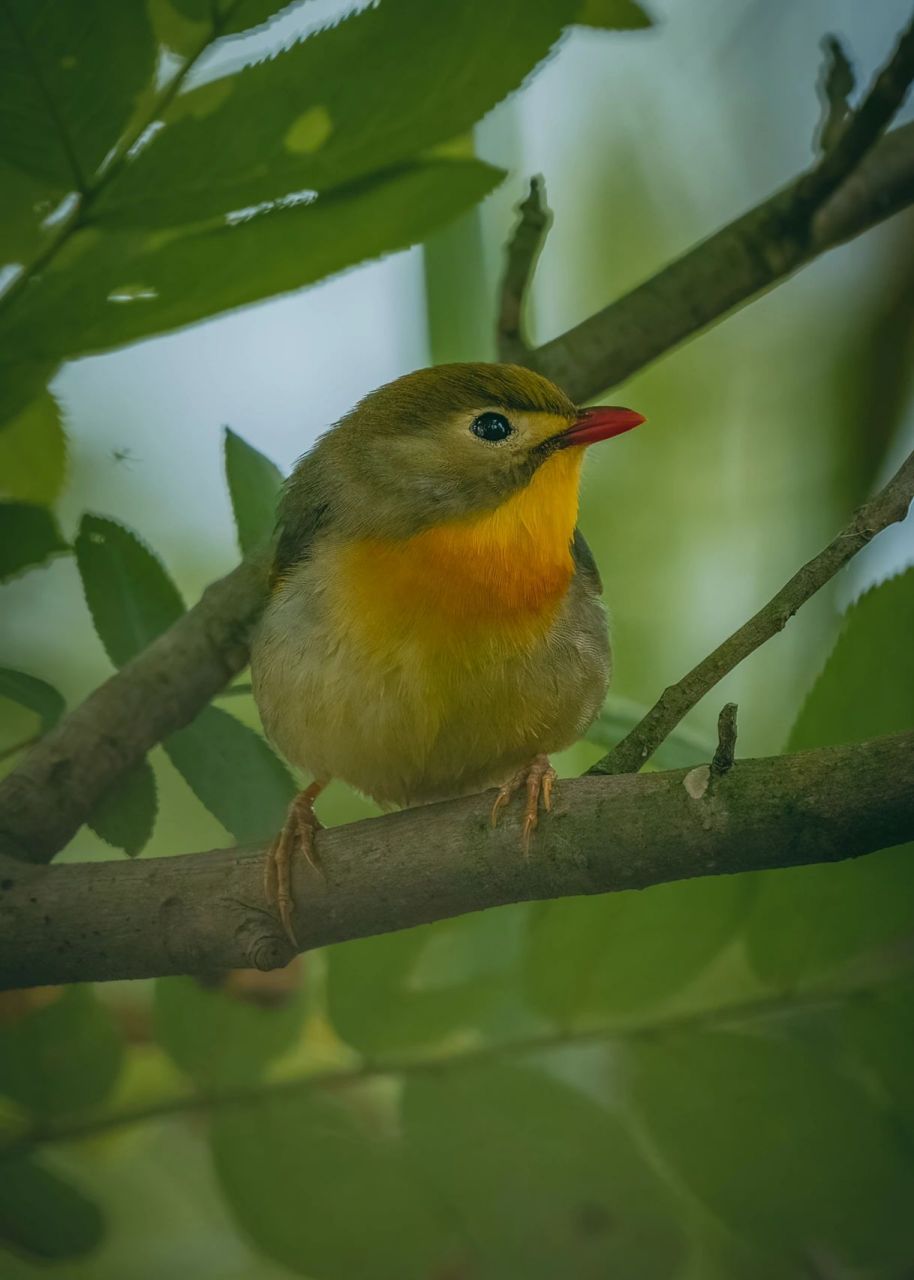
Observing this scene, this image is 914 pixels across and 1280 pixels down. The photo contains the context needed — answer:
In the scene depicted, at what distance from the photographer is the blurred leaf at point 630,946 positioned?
1073mm

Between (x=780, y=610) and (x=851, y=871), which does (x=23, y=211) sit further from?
→ (x=851, y=871)

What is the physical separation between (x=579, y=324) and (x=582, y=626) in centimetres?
32

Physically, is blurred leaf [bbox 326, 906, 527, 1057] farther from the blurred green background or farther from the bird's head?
the bird's head

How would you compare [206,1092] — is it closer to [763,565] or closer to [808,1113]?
[808,1113]

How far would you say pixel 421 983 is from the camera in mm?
1098

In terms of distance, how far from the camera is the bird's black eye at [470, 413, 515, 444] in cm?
134

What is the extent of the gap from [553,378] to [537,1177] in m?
0.77

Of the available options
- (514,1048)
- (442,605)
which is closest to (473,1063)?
(514,1048)

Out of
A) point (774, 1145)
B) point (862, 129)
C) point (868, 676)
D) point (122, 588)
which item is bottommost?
point (774, 1145)

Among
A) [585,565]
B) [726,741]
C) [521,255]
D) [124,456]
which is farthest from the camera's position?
[585,565]

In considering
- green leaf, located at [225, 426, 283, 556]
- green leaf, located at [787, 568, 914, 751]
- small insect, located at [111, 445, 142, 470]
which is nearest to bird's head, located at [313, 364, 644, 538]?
green leaf, located at [225, 426, 283, 556]

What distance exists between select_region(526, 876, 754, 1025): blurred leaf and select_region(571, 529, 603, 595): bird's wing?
16.0 inches

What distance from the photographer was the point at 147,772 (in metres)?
1.10

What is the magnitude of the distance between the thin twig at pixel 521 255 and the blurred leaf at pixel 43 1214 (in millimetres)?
870
